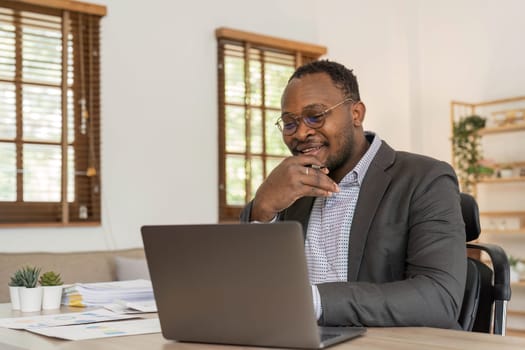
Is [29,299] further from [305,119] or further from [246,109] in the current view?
[246,109]

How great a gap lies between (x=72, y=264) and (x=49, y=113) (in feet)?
2.83

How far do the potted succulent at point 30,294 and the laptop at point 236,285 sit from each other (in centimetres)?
74

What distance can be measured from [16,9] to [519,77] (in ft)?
12.0

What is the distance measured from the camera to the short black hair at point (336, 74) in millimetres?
2002

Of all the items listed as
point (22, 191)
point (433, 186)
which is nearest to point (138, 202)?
point (22, 191)

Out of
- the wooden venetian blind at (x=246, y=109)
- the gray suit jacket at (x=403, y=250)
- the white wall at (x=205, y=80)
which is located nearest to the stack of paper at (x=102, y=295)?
the gray suit jacket at (x=403, y=250)

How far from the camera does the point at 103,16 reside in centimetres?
445

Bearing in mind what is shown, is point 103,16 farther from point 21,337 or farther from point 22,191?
point 21,337

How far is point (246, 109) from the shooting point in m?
5.06

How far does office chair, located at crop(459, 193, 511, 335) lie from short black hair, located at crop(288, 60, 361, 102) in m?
0.41

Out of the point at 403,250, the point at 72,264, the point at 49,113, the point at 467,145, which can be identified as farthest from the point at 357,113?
the point at 467,145

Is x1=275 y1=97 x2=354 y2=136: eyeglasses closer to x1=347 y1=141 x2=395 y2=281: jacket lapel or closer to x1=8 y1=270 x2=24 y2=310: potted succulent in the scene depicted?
x1=347 y1=141 x2=395 y2=281: jacket lapel

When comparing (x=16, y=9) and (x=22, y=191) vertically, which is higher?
(x=16, y=9)

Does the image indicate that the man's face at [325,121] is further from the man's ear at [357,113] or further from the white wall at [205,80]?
the white wall at [205,80]
